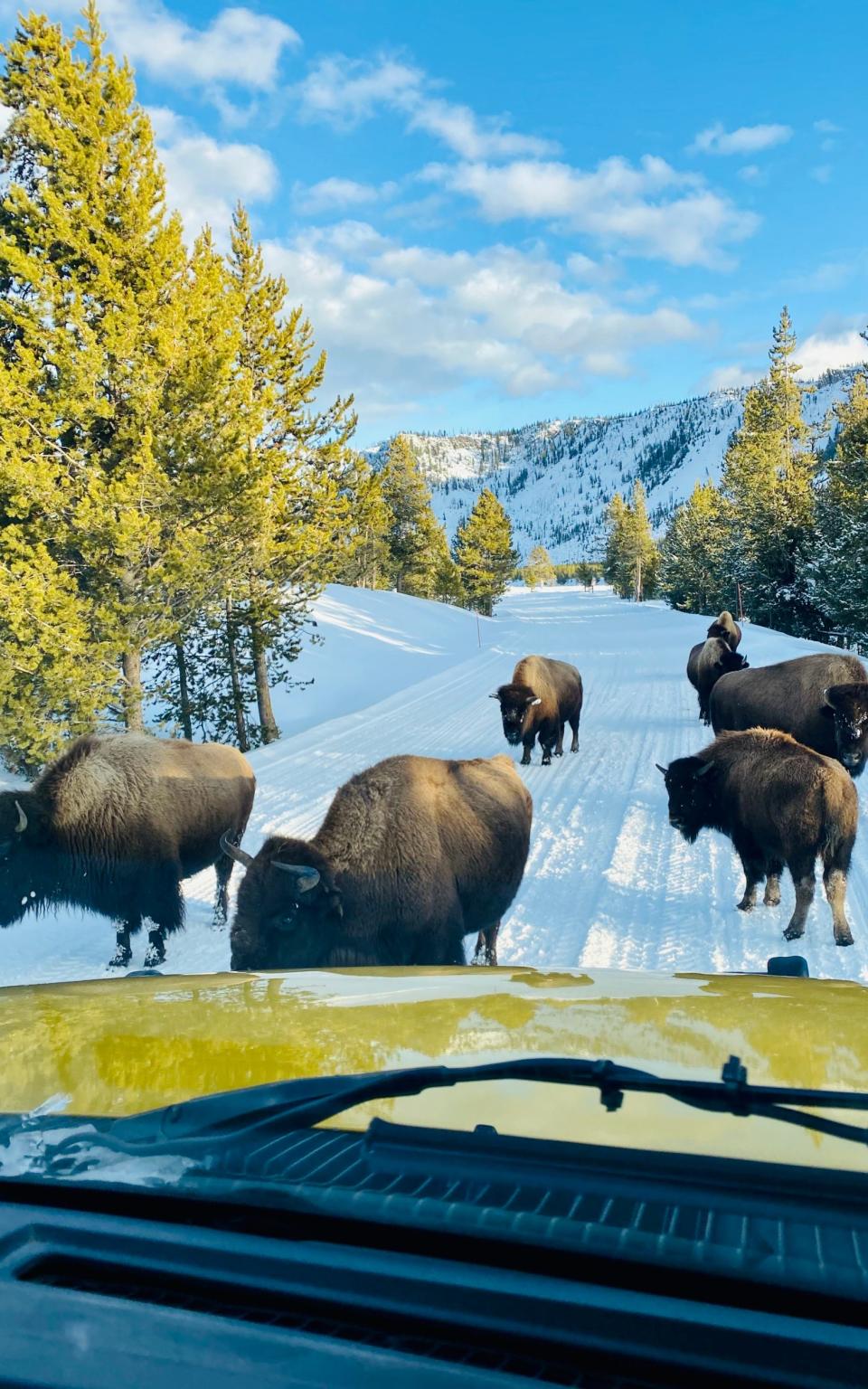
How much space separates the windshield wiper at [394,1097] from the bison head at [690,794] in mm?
5353

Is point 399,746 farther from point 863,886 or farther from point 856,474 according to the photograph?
point 856,474

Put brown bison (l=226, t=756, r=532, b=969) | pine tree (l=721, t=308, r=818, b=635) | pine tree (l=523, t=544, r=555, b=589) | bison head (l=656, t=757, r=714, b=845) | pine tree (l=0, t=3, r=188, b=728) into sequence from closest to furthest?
brown bison (l=226, t=756, r=532, b=969), bison head (l=656, t=757, r=714, b=845), pine tree (l=0, t=3, r=188, b=728), pine tree (l=721, t=308, r=818, b=635), pine tree (l=523, t=544, r=555, b=589)

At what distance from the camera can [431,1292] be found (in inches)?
46.3

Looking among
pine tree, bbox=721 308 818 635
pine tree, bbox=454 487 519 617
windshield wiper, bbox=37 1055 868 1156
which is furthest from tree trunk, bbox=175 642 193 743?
pine tree, bbox=454 487 519 617

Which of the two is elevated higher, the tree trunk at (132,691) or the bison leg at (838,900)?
the tree trunk at (132,691)

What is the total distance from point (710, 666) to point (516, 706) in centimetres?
430

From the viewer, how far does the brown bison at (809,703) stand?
8.77m

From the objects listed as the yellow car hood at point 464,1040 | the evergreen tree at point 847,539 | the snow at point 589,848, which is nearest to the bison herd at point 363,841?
the snow at point 589,848

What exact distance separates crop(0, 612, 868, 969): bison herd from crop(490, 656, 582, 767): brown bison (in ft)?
14.3

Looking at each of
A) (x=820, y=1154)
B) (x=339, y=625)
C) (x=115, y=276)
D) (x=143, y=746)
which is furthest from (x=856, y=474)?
(x=820, y=1154)

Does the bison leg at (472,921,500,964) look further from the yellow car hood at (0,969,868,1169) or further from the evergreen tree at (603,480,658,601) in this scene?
the evergreen tree at (603,480,658,601)

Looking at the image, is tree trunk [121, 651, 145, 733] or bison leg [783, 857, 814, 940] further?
tree trunk [121, 651, 145, 733]

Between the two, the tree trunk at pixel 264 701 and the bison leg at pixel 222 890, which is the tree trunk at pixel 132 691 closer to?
the bison leg at pixel 222 890

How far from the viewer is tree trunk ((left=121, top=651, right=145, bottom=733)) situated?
13367 mm
